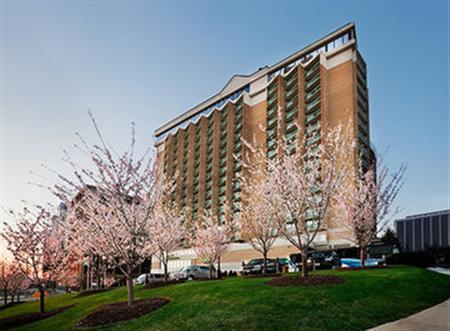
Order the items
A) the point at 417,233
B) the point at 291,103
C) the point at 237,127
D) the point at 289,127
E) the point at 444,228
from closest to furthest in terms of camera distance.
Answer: the point at 289,127 → the point at 291,103 → the point at 237,127 → the point at 444,228 → the point at 417,233

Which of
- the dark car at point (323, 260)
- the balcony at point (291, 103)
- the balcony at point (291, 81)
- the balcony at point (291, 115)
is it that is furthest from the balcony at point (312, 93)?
the dark car at point (323, 260)

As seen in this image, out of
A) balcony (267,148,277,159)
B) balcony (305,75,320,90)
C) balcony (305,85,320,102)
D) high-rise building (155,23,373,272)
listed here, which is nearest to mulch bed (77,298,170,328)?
high-rise building (155,23,373,272)

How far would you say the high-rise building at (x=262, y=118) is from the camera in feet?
228

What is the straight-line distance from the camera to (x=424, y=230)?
12362 centimetres

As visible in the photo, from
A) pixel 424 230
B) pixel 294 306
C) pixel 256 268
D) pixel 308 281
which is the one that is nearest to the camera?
pixel 294 306

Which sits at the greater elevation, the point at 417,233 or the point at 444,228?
the point at 444,228

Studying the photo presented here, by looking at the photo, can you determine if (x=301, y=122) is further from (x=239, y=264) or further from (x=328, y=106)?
(x=239, y=264)

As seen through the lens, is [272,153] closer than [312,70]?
No

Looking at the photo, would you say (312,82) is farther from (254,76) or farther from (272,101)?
(254,76)

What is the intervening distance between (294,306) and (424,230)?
5019 inches

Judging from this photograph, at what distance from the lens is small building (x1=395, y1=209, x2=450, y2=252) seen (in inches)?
4660

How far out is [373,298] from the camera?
1380 centimetres

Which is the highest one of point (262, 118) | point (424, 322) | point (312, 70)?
point (312, 70)

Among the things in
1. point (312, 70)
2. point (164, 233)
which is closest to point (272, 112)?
point (312, 70)
